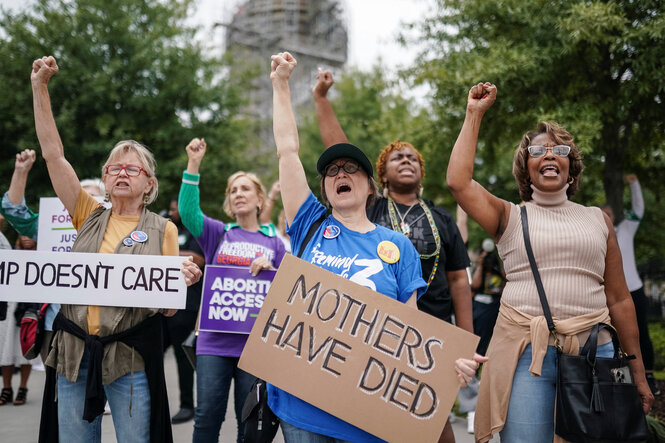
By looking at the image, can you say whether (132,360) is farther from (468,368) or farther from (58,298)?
(468,368)

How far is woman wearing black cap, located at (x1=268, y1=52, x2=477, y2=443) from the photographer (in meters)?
2.52

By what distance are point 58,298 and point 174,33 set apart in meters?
13.0

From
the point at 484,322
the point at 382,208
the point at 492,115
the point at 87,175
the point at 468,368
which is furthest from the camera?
the point at 87,175

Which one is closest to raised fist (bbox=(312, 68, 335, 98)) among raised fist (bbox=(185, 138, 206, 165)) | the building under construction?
raised fist (bbox=(185, 138, 206, 165))

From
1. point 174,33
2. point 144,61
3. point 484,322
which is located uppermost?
point 174,33

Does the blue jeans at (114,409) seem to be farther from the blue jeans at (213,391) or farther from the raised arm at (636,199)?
the raised arm at (636,199)

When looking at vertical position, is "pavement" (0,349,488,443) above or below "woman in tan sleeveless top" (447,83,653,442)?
below

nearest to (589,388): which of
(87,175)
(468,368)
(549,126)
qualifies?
(468,368)

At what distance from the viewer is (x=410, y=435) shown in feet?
7.79

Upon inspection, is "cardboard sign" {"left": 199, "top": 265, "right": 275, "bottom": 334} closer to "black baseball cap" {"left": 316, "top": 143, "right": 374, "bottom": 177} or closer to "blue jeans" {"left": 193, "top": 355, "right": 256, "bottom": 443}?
"blue jeans" {"left": 193, "top": 355, "right": 256, "bottom": 443}

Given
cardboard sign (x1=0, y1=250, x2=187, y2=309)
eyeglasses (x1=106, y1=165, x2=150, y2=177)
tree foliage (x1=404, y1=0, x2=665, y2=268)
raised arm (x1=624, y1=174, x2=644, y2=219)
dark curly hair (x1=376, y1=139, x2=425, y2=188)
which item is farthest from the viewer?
tree foliage (x1=404, y1=0, x2=665, y2=268)

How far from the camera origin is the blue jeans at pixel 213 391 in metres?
3.66

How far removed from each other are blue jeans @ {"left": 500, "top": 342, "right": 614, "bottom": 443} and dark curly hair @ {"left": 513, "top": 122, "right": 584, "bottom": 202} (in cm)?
82

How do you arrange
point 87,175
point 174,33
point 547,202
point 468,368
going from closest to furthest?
point 468,368, point 547,202, point 87,175, point 174,33
